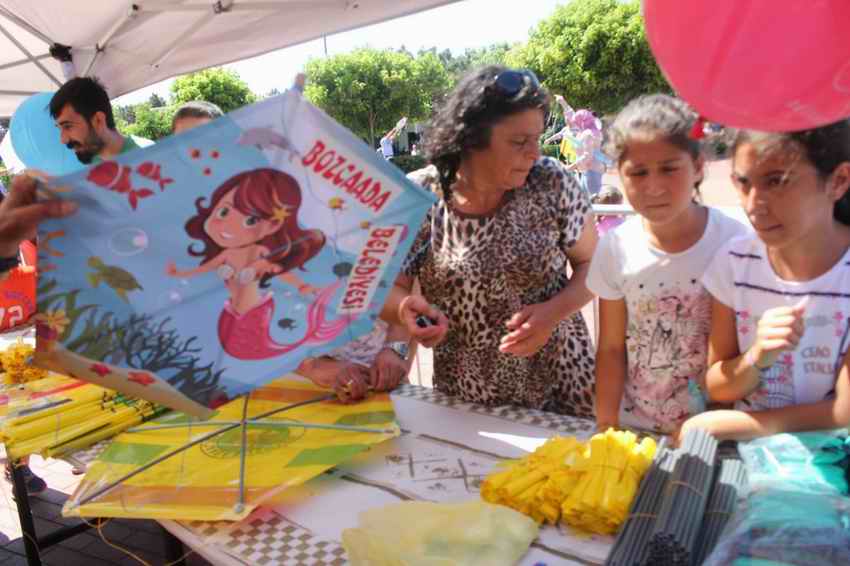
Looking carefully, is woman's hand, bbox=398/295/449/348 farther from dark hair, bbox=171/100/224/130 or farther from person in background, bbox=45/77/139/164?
person in background, bbox=45/77/139/164

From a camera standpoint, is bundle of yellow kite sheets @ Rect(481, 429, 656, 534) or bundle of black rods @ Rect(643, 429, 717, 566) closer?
bundle of black rods @ Rect(643, 429, 717, 566)

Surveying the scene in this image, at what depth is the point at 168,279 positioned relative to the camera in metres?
1.24

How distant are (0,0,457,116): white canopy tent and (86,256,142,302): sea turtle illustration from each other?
369cm

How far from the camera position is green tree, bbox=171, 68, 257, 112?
27297mm

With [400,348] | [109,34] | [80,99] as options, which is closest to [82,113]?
[80,99]

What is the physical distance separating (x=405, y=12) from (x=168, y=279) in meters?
3.93

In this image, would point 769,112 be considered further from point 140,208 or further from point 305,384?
point 305,384

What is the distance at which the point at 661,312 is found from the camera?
1531mm

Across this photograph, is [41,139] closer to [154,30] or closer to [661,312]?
[154,30]

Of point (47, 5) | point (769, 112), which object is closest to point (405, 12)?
point (47, 5)

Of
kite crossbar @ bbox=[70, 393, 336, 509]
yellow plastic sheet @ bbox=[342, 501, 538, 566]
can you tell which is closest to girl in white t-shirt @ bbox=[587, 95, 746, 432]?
yellow plastic sheet @ bbox=[342, 501, 538, 566]

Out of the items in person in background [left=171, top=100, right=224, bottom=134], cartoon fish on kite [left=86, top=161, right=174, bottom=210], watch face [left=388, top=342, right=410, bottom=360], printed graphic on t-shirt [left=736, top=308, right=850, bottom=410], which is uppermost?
person in background [left=171, top=100, right=224, bottom=134]

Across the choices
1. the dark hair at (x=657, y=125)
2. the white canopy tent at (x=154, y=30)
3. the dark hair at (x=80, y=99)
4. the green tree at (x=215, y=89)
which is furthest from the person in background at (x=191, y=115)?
the green tree at (x=215, y=89)

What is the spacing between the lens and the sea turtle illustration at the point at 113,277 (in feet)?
3.90
